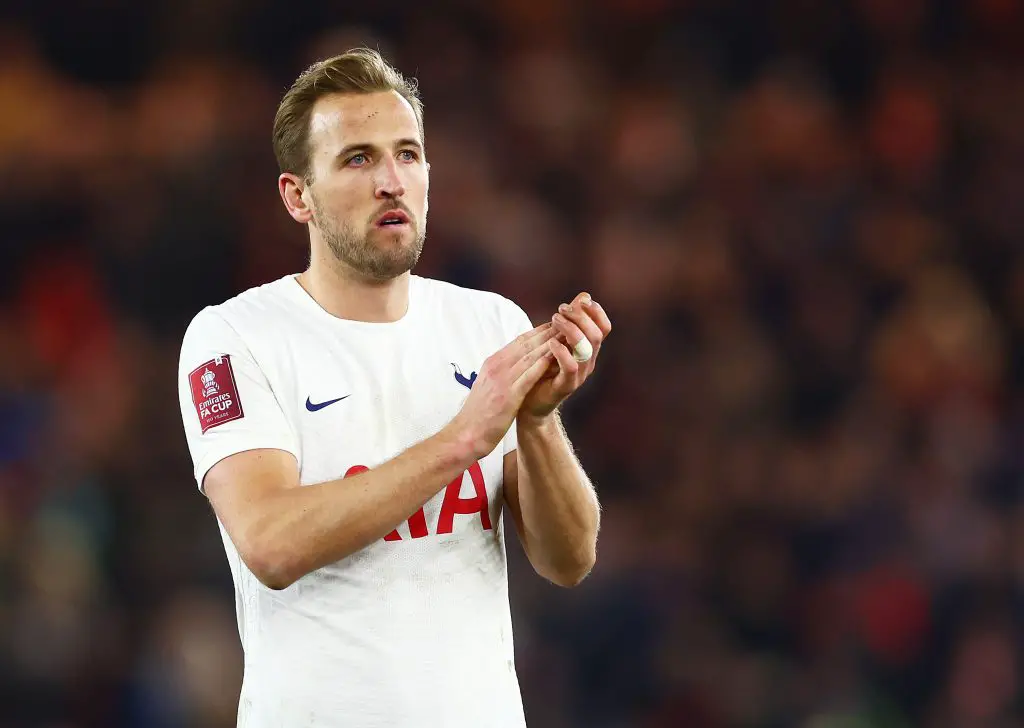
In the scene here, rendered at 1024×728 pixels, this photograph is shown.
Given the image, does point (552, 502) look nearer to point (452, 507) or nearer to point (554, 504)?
point (554, 504)

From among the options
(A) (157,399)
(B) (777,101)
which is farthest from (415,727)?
(B) (777,101)

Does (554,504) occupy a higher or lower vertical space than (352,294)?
lower

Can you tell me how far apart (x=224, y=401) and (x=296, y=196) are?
1.96 feet

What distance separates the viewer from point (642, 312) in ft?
21.8

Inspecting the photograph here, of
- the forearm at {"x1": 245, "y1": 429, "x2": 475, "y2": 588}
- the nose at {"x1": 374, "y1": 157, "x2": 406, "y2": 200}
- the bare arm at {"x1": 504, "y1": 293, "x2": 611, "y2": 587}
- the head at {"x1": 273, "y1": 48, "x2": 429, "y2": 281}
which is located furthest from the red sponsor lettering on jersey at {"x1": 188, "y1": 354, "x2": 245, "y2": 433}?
the bare arm at {"x1": 504, "y1": 293, "x2": 611, "y2": 587}

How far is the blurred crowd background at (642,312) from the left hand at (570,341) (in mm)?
3205

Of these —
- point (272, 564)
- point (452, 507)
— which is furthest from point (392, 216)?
point (272, 564)

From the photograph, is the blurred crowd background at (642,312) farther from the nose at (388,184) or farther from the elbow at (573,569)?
the nose at (388,184)

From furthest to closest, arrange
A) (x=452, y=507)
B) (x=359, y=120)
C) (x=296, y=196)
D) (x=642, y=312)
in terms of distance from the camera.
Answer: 1. (x=642, y=312)
2. (x=296, y=196)
3. (x=359, y=120)
4. (x=452, y=507)

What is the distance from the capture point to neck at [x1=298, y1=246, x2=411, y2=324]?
2.90 metres

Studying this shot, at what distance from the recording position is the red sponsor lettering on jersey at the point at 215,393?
2.66 metres

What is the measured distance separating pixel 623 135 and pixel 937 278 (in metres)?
1.91

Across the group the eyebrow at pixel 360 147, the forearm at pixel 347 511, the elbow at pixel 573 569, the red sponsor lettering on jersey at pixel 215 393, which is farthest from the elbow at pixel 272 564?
the eyebrow at pixel 360 147

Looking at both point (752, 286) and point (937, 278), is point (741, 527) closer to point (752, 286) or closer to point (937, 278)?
point (752, 286)
